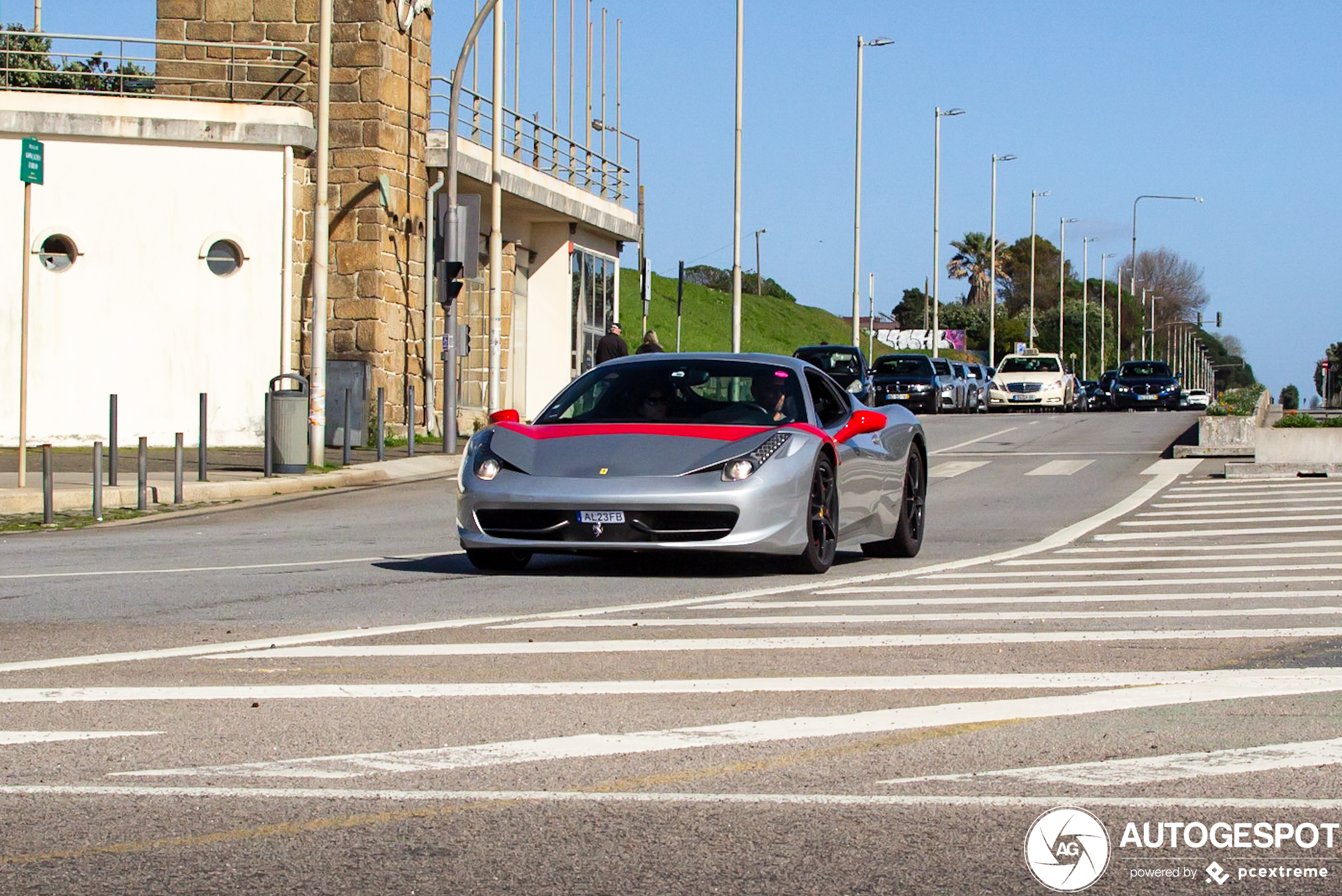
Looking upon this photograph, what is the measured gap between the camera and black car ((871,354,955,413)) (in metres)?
46.2

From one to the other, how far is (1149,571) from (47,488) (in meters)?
9.77

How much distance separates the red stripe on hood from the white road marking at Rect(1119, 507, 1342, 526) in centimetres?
520

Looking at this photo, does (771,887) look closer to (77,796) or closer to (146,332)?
(77,796)

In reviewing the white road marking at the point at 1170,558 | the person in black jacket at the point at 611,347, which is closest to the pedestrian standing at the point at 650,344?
the person in black jacket at the point at 611,347

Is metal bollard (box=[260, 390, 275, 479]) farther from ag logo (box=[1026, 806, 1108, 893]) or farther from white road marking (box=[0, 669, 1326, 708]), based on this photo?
ag logo (box=[1026, 806, 1108, 893])

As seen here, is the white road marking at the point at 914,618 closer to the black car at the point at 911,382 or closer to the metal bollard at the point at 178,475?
the metal bollard at the point at 178,475

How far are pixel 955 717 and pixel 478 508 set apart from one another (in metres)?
4.93

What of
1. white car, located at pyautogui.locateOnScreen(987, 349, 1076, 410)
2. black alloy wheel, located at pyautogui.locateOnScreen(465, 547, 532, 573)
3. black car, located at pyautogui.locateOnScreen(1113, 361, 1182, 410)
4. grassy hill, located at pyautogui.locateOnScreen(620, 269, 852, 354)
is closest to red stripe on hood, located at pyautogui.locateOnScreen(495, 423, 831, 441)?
black alloy wheel, located at pyautogui.locateOnScreen(465, 547, 532, 573)

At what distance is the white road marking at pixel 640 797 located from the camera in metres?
4.83

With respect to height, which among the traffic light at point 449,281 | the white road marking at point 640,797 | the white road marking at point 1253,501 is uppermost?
the traffic light at point 449,281

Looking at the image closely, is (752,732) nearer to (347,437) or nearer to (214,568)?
(214,568)

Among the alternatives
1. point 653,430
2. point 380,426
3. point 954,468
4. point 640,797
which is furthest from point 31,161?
point 640,797

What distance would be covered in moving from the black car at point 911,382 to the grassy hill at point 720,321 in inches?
1558

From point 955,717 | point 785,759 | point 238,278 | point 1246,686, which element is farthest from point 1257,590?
point 238,278
